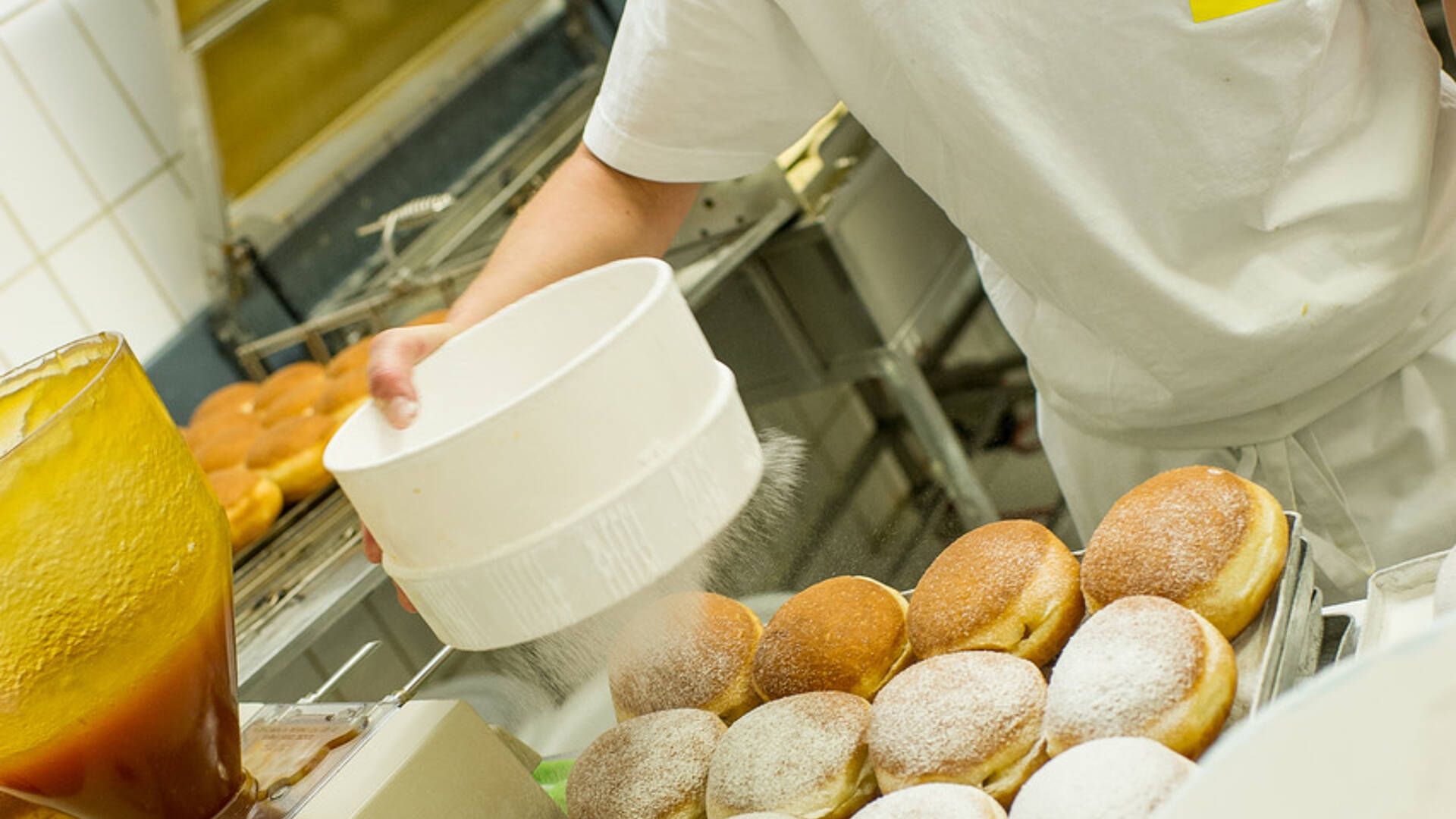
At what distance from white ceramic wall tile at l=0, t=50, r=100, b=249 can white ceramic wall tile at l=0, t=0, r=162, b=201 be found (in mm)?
34

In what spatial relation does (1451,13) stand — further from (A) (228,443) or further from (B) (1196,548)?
(A) (228,443)

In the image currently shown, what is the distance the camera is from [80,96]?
2.40 meters

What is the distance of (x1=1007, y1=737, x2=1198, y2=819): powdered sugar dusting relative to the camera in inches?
20.1

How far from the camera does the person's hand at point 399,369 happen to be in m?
0.70

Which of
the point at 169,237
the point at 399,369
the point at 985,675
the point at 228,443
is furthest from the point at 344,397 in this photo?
the point at 985,675

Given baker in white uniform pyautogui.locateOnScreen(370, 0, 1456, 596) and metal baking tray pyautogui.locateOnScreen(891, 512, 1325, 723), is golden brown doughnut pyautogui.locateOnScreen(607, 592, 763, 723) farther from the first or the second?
baker in white uniform pyautogui.locateOnScreen(370, 0, 1456, 596)

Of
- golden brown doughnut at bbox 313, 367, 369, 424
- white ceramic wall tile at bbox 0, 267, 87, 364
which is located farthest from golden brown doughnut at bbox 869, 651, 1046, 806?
white ceramic wall tile at bbox 0, 267, 87, 364

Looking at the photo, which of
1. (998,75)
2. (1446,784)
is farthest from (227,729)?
(998,75)

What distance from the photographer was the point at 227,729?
68 centimetres

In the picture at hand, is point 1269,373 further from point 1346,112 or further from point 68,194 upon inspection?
point 68,194

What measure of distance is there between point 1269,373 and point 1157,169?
7.5 inches

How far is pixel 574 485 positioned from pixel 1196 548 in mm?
322

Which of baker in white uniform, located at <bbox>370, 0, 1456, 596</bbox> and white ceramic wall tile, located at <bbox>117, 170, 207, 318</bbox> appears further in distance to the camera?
white ceramic wall tile, located at <bbox>117, 170, 207, 318</bbox>

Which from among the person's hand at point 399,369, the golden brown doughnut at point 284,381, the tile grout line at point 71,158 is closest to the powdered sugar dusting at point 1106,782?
the person's hand at point 399,369
